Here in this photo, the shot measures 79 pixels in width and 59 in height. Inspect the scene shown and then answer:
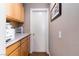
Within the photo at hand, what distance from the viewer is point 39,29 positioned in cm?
399

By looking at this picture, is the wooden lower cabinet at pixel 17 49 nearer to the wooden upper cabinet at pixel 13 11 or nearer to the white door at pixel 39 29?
the wooden upper cabinet at pixel 13 11

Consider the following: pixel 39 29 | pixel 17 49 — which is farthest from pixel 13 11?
pixel 39 29

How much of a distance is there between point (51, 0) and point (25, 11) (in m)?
3.46

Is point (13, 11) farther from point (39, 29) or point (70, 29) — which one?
point (70, 29)

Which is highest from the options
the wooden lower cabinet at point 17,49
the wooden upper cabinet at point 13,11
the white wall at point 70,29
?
the wooden upper cabinet at point 13,11

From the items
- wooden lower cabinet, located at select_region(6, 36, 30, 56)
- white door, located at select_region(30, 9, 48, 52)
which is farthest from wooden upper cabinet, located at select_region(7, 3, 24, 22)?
white door, located at select_region(30, 9, 48, 52)

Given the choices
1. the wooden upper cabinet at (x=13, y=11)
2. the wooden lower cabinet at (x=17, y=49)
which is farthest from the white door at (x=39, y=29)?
the wooden lower cabinet at (x=17, y=49)

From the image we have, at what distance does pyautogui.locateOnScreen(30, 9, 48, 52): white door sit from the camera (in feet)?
12.9

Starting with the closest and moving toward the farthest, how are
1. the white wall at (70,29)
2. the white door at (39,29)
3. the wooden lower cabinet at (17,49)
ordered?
the white wall at (70,29), the wooden lower cabinet at (17,49), the white door at (39,29)

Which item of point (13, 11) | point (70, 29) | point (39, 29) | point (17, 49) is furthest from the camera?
point (39, 29)

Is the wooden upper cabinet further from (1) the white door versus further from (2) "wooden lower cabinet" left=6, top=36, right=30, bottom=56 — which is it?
(1) the white door

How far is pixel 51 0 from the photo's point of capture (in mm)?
737

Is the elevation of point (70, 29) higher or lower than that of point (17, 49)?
higher

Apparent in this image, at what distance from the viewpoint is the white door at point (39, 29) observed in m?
3.93
